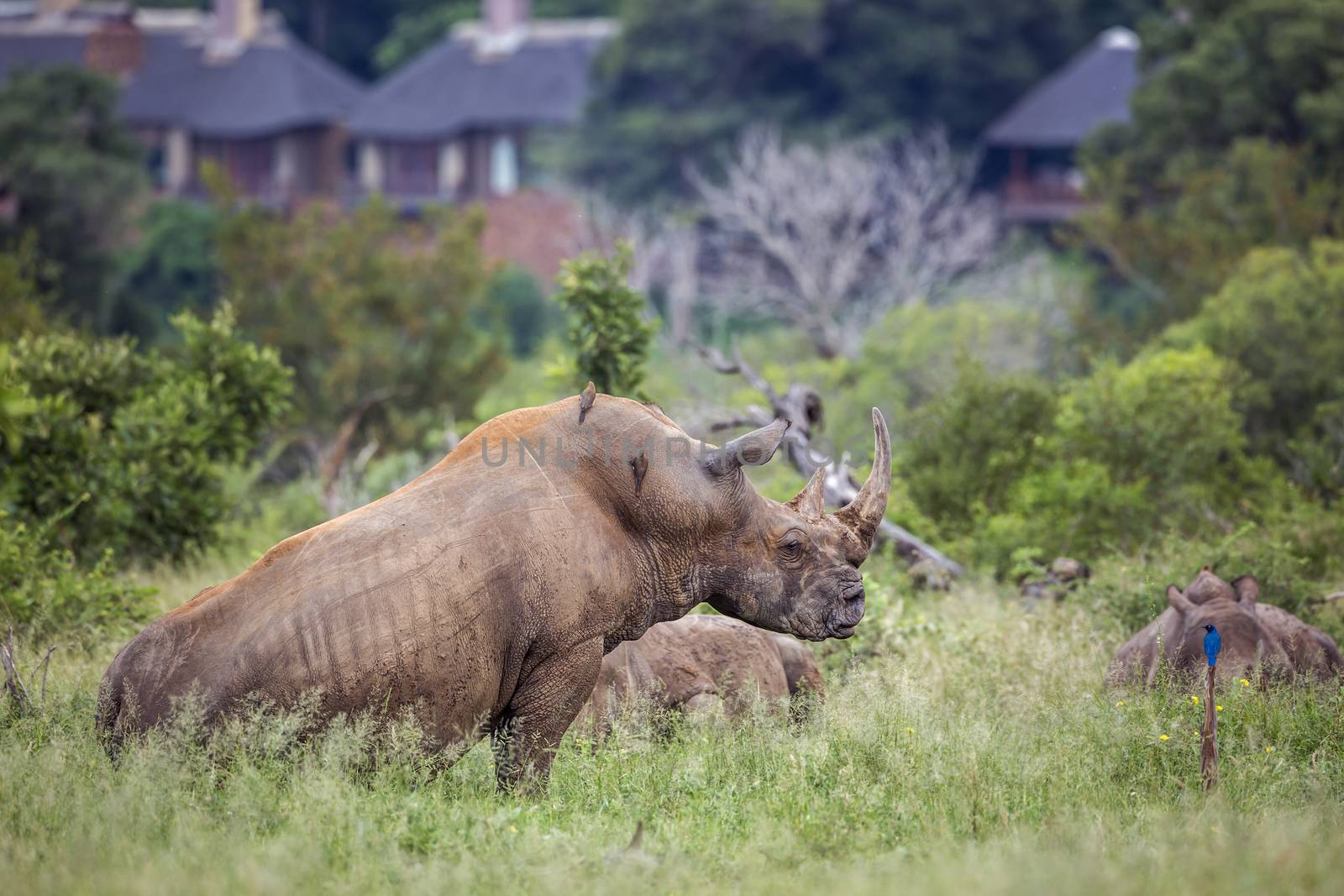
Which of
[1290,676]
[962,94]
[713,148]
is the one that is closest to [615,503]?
[1290,676]

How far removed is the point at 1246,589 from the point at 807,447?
498 centimetres

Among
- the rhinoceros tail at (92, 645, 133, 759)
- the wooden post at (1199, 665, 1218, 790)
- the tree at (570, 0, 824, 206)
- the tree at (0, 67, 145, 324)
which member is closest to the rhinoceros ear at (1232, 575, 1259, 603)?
the wooden post at (1199, 665, 1218, 790)

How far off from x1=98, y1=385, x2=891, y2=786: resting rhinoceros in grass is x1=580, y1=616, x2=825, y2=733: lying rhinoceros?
3.69 feet

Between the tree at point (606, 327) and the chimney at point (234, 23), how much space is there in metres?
46.0

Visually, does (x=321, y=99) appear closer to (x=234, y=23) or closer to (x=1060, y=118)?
(x=234, y=23)

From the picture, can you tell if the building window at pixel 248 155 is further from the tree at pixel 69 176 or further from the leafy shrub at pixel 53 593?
the leafy shrub at pixel 53 593

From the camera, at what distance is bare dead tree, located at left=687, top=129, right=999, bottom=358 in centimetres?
3294

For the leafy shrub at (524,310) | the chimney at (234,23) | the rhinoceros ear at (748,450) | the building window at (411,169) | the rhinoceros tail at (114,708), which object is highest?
the chimney at (234,23)

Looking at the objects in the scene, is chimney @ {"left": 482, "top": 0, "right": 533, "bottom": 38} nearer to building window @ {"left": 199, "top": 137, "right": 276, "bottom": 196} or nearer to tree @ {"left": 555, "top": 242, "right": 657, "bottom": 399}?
building window @ {"left": 199, "top": 137, "right": 276, "bottom": 196}

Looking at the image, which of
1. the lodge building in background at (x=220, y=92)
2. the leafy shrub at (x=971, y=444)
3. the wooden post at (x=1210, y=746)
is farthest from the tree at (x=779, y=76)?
the wooden post at (x=1210, y=746)

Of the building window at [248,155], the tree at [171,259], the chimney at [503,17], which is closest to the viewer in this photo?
the tree at [171,259]

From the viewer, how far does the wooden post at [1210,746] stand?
22.2 feet

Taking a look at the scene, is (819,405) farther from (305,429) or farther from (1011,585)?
(305,429)

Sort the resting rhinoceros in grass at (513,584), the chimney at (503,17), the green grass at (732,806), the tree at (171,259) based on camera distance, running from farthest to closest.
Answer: the chimney at (503,17), the tree at (171,259), the resting rhinoceros in grass at (513,584), the green grass at (732,806)
